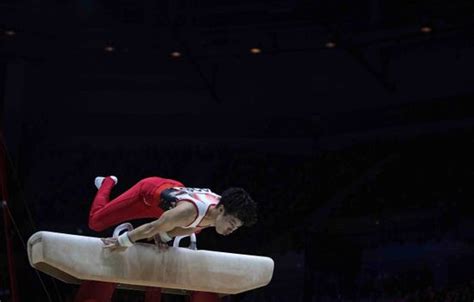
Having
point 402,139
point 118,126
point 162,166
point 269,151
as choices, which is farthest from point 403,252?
point 118,126

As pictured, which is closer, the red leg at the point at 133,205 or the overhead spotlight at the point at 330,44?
the red leg at the point at 133,205

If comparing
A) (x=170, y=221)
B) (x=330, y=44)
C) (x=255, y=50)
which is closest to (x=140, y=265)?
(x=170, y=221)

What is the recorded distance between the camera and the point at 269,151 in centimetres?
1274

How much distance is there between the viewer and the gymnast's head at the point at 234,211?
4.89 meters

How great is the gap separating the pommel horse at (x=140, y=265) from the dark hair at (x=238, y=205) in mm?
511

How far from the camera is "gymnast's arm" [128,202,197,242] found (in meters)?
4.85

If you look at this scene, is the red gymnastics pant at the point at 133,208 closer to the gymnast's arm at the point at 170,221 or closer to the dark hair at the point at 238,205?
the gymnast's arm at the point at 170,221

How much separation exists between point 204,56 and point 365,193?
3.43 m

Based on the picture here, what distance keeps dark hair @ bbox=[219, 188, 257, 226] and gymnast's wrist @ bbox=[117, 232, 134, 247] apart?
576mm

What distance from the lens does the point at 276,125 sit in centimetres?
1283

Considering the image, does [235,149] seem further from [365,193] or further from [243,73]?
[365,193]

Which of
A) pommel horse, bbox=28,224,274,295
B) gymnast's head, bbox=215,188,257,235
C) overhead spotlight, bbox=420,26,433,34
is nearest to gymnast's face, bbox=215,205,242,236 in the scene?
gymnast's head, bbox=215,188,257,235

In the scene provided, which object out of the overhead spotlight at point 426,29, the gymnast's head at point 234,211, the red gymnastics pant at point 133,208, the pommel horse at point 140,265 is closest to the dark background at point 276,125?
the overhead spotlight at point 426,29

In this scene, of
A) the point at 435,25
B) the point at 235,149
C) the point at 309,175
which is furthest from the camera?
the point at 235,149
